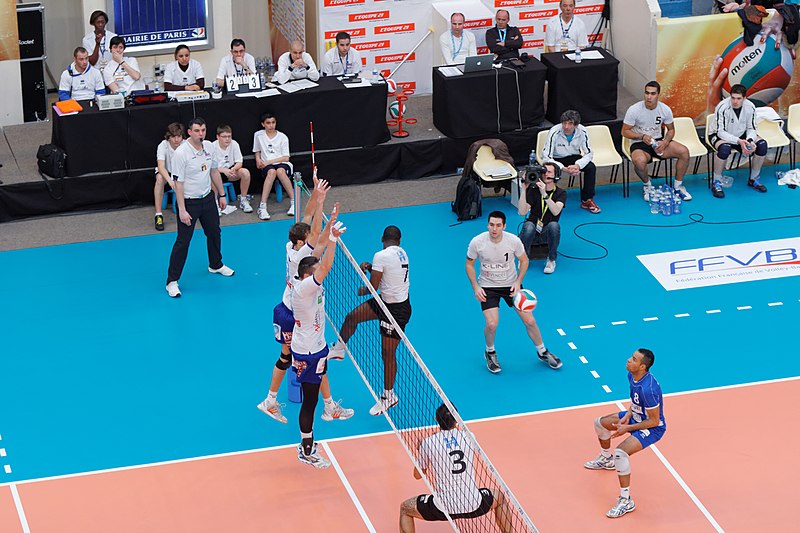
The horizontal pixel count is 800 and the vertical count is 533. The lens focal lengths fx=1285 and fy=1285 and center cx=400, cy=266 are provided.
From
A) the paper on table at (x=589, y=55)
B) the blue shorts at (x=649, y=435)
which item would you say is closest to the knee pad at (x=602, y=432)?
the blue shorts at (x=649, y=435)

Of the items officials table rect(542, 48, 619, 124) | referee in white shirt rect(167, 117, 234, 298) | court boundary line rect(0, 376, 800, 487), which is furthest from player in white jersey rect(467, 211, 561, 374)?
officials table rect(542, 48, 619, 124)

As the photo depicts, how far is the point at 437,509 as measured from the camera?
402 inches

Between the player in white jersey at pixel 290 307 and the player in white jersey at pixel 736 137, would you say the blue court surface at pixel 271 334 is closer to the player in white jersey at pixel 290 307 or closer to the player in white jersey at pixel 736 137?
the player in white jersey at pixel 290 307

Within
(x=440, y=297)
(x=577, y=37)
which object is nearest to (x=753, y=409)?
(x=440, y=297)

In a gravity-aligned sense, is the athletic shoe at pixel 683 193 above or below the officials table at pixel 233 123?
below

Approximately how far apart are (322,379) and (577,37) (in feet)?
30.8

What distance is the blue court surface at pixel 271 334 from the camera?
1266 centimetres

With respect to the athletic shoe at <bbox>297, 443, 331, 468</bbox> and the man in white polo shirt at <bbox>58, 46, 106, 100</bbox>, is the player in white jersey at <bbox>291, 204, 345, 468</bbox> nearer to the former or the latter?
the athletic shoe at <bbox>297, 443, 331, 468</bbox>

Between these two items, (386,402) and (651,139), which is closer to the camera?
(386,402)

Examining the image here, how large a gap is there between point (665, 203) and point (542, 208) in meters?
2.55

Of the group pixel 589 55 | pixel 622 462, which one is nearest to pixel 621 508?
pixel 622 462

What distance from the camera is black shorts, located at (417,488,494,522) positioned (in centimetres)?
1002

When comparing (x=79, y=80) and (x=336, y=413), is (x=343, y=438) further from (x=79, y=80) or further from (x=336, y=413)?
(x=79, y=80)

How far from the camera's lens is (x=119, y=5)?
1889 centimetres
